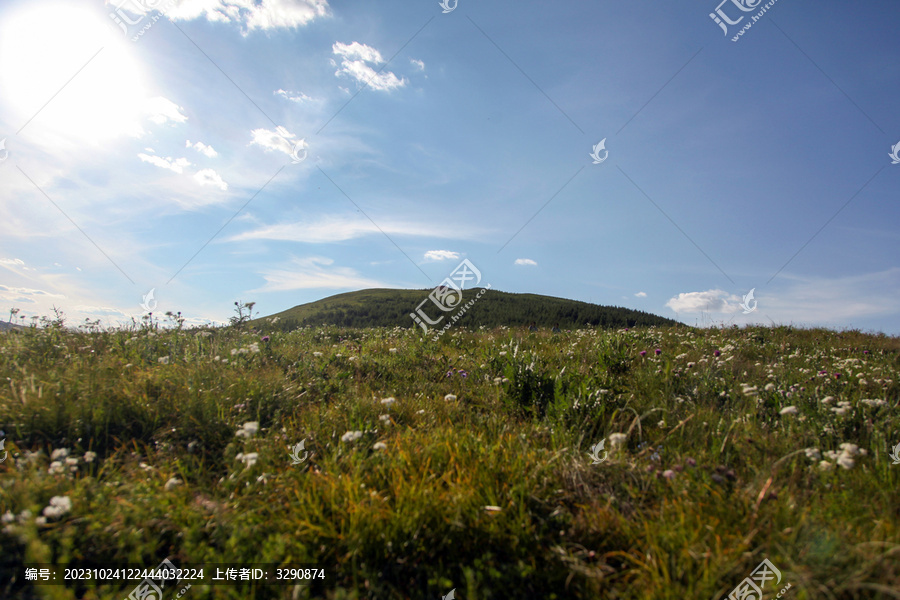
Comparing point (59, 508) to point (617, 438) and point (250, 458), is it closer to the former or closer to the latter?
point (250, 458)

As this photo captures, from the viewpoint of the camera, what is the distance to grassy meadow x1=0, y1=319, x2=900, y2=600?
2.09 meters

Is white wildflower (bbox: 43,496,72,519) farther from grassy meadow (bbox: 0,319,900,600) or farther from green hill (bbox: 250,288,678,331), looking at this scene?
green hill (bbox: 250,288,678,331)

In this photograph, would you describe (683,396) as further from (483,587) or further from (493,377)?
(483,587)

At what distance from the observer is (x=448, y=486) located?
2787 millimetres

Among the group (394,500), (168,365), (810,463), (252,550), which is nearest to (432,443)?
(394,500)

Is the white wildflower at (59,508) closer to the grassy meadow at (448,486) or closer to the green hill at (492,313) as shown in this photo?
the grassy meadow at (448,486)

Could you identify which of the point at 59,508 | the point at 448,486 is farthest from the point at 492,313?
the point at 59,508

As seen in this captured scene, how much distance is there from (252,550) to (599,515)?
6.77 feet

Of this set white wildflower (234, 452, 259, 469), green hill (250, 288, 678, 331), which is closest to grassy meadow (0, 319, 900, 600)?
white wildflower (234, 452, 259, 469)

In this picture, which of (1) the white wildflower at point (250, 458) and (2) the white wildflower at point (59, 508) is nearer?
(2) the white wildflower at point (59, 508)

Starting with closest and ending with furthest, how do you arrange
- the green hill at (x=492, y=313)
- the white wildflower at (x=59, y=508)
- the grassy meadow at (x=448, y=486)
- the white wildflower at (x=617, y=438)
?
the grassy meadow at (x=448, y=486) → the white wildflower at (x=59, y=508) → the white wildflower at (x=617, y=438) → the green hill at (x=492, y=313)

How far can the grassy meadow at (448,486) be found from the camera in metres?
2.09

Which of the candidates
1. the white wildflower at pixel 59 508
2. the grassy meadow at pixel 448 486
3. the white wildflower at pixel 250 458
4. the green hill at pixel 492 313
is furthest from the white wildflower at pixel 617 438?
the green hill at pixel 492 313

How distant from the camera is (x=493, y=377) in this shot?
5555 millimetres
